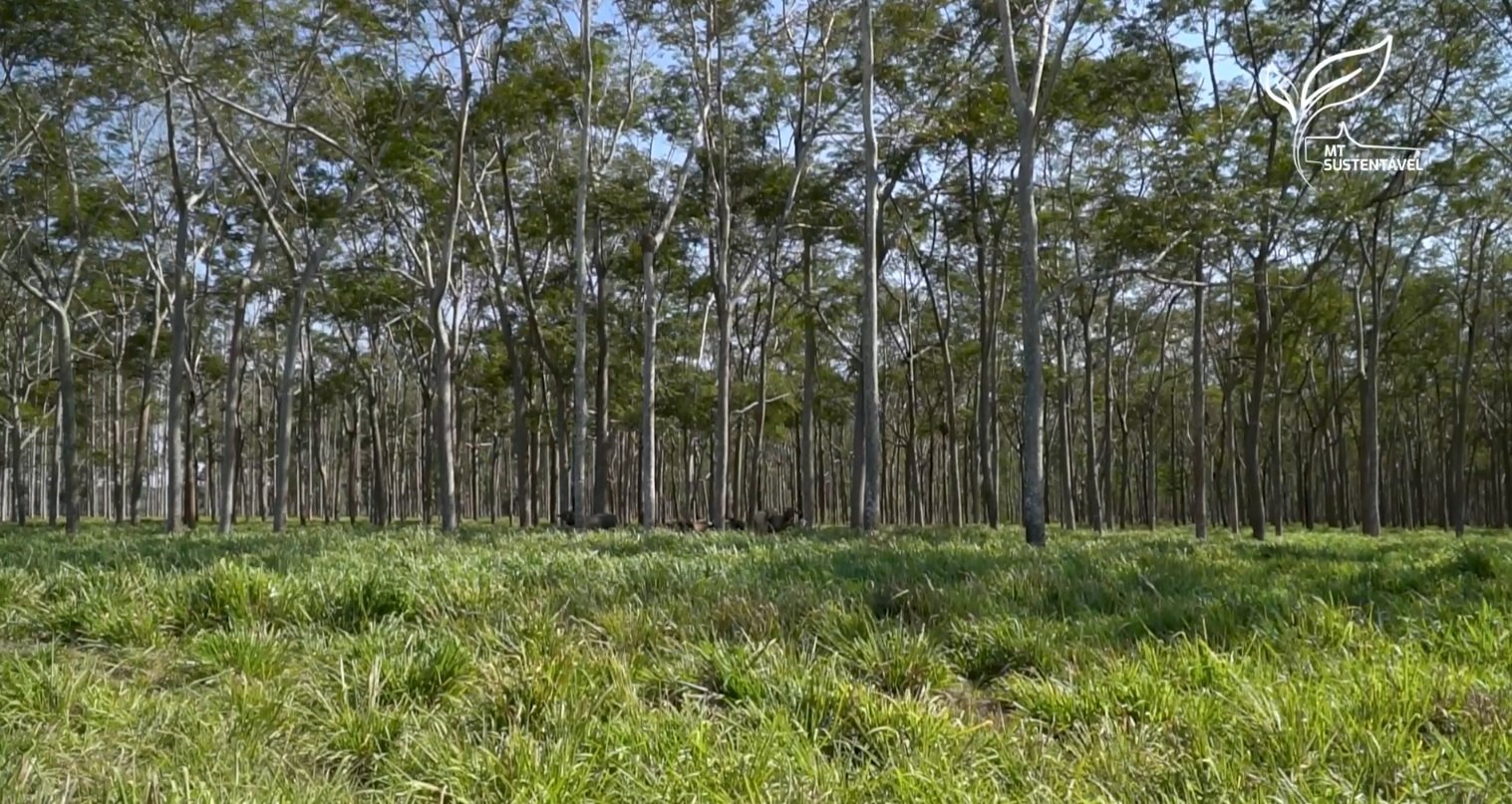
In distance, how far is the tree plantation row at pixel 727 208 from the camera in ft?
51.7

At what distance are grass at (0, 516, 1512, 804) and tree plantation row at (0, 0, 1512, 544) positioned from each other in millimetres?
7602

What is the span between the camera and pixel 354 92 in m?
18.5

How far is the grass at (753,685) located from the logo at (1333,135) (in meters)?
12.7

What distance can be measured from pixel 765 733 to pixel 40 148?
21.8m

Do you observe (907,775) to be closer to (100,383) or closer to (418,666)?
(418,666)

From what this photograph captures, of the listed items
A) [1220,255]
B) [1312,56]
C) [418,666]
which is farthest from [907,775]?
[1312,56]

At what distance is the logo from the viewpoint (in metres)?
16.0

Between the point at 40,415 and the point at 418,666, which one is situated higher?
the point at 40,415

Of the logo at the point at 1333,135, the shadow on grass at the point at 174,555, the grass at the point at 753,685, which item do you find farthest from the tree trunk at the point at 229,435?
the logo at the point at 1333,135

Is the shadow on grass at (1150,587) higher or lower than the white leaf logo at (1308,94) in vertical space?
lower

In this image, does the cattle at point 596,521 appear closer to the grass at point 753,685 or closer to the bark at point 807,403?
the bark at point 807,403

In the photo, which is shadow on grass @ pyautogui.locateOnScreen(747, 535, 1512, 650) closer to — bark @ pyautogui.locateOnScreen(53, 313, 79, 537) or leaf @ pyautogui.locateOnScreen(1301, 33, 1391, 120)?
leaf @ pyautogui.locateOnScreen(1301, 33, 1391, 120)

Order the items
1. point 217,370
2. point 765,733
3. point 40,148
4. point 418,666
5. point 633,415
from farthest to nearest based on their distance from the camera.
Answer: point 217,370, point 633,415, point 40,148, point 418,666, point 765,733

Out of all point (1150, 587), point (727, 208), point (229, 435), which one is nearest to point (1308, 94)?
point (727, 208)
